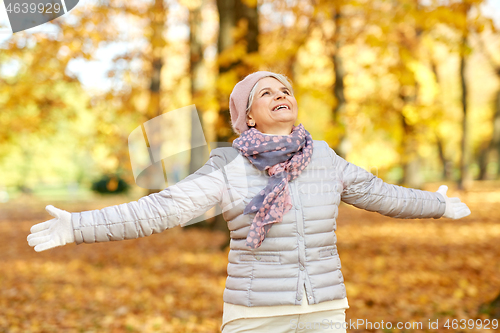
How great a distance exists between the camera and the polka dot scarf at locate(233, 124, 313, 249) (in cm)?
199

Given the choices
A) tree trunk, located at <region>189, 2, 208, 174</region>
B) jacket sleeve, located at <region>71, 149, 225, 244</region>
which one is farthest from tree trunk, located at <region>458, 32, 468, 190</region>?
jacket sleeve, located at <region>71, 149, 225, 244</region>

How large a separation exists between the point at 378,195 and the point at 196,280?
5.26 meters

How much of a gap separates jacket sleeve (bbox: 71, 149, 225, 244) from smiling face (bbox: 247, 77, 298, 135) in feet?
0.89

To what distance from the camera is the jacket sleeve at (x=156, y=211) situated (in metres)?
1.90

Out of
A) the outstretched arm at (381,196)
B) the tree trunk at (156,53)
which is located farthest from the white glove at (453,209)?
the tree trunk at (156,53)

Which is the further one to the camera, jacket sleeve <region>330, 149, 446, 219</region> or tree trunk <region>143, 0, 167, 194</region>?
tree trunk <region>143, 0, 167, 194</region>

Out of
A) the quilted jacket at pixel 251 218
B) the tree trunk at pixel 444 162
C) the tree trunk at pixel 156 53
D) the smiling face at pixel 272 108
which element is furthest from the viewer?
the tree trunk at pixel 444 162

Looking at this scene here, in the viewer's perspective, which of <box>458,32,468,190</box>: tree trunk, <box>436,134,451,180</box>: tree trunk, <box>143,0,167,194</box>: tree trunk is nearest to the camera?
<box>143,0,167,194</box>: tree trunk

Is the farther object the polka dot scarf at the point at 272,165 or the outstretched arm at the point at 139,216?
the polka dot scarf at the point at 272,165

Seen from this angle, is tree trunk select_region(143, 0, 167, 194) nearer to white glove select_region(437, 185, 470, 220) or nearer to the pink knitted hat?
the pink knitted hat

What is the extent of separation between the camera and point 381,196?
228 cm

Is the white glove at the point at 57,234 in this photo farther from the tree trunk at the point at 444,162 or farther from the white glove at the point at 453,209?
the tree trunk at the point at 444,162

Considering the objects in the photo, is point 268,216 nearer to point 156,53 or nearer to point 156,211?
point 156,211

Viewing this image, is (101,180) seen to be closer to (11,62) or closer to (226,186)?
(11,62)
